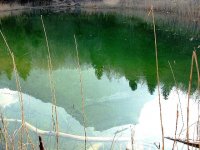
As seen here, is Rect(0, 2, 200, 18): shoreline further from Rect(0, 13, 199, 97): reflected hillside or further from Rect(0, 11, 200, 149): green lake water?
Rect(0, 13, 199, 97): reflected hillside

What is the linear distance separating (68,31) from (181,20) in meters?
8.60

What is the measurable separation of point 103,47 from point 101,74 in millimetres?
6893

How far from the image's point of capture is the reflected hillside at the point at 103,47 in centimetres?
1658

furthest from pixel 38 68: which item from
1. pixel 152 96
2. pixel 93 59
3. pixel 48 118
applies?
pixel 48 118

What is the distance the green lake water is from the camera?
1004 centimetres

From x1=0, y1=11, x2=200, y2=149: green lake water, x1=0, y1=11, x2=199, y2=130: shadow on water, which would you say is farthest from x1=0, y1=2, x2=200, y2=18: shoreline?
x1=0, y1=11, x2=199, y2=130: shadow on water

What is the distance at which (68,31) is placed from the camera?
29.4 meters

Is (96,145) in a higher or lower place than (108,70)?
higher

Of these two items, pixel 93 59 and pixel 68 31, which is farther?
pixel 68 31

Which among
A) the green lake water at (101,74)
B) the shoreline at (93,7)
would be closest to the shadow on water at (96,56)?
the green lake water at (101,74)

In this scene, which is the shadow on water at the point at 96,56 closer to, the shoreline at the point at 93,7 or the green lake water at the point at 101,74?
the green lake water at the point at 101,74

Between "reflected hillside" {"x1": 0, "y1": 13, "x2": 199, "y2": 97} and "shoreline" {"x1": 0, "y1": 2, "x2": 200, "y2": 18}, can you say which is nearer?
"reflected hillside" {"x1": 0, "y1": 13, "x2": 199, "y2": 97}

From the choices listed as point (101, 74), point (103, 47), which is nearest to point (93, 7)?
point (103, 47)

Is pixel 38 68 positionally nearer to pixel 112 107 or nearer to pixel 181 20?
pixel 112 107
